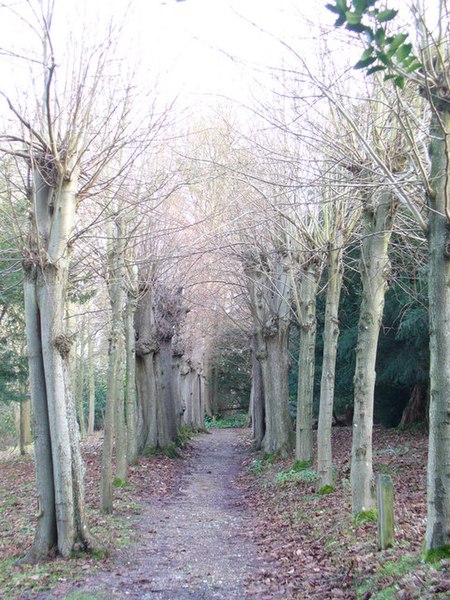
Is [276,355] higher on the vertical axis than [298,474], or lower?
higher

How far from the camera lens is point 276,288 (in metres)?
18.8

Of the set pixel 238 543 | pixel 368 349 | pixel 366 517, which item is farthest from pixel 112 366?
pixel 366 517

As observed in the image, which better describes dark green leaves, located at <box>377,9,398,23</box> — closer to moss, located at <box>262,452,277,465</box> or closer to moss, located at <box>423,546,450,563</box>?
moss, located at <box>423,546,450,563</box>

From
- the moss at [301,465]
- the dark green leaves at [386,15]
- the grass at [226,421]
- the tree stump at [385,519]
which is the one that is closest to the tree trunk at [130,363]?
the moss at [301,465]

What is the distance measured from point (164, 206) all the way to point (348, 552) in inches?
403

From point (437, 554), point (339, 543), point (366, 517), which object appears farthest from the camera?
point (366, 517)

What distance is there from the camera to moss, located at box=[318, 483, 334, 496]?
12.3 meters

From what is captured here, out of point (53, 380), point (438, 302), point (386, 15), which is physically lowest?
point (53, 380)

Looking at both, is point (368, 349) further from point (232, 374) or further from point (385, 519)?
point (232, 374)

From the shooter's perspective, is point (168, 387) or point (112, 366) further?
point (168, 387)

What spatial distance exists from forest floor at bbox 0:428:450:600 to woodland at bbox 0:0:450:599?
7 cm

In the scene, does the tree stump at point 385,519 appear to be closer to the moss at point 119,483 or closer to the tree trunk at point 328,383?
the tree trunk at point 328,383

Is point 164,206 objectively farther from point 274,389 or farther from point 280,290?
point 274,389

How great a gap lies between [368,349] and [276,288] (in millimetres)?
9457
